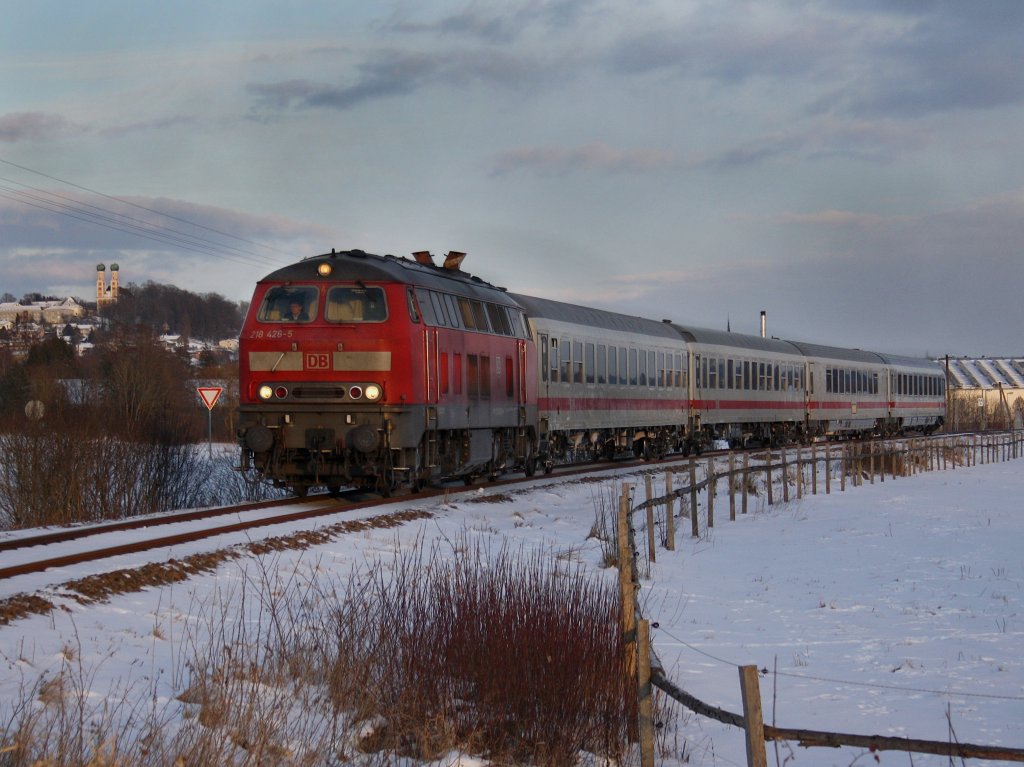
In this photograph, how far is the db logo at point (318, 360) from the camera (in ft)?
56.5

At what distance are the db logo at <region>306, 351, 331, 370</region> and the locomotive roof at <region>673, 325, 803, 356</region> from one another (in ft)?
67.6

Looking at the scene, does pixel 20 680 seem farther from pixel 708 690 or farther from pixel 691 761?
pixel 708 690

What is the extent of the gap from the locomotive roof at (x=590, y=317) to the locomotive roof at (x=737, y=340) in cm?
102

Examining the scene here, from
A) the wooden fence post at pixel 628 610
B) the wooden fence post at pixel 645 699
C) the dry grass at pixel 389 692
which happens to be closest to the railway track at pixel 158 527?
the dry grass at pixel 389 692

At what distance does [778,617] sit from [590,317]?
17.1m

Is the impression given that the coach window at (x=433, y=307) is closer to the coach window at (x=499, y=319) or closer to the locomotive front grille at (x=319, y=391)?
the locomotive front grille at (x=319, y=391)

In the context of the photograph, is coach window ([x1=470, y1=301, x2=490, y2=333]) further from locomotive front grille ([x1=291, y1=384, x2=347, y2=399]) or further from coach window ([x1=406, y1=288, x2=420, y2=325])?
locomotive front grille ([x1=291, y1=384, x2=347, y2=399])

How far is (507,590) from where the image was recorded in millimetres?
8891

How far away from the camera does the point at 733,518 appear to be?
22.1 m

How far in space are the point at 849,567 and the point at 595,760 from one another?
927 centimetres

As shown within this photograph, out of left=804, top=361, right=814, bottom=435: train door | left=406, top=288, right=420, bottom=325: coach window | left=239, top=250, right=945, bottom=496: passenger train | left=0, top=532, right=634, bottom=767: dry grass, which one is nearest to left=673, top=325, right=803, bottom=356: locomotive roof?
left=804, top=361, right=814, bottom=435: train door

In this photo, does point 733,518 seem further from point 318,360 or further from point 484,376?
point 318,360

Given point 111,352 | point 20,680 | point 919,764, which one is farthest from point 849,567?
point 111,352

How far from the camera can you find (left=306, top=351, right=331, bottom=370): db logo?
17234 millimetres
